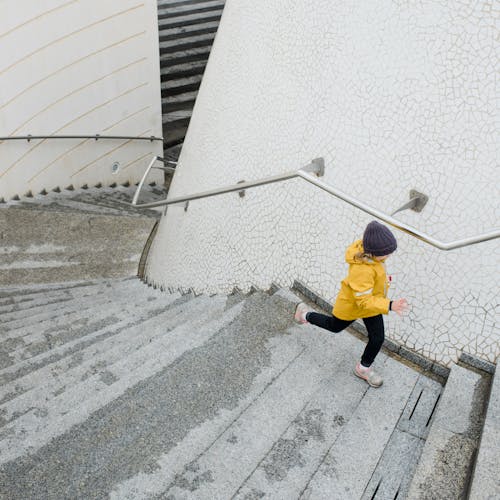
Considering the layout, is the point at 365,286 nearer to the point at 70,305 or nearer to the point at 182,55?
the point at 70,305

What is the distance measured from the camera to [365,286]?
266cm

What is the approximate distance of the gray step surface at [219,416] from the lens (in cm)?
231

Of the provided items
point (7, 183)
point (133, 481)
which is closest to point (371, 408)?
point (133, 481)

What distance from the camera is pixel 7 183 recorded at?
23.9 feet

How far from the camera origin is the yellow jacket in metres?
2.66

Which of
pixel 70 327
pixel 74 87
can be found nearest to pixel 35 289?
pixel 70 327

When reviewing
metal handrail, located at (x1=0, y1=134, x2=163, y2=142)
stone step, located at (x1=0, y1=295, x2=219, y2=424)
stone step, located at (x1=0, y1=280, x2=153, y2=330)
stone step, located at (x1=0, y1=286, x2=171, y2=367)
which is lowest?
stone step, located at (x1=0, y1=280, x2=153, y2=330)

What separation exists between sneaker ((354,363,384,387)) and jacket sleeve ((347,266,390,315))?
39 cm

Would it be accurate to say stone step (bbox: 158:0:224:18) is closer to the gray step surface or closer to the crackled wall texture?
the crackled wall texture

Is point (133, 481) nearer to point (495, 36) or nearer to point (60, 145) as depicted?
point (495, 36)

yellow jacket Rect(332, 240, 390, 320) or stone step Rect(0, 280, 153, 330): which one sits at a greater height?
yellow jacket Rect(332, 240, 390, 320)

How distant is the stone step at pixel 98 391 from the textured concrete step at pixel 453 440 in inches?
54.5

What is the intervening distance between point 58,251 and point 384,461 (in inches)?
194

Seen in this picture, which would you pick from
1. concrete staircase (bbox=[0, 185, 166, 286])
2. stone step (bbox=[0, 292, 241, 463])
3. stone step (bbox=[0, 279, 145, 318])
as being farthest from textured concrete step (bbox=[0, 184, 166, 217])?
stone step (bbox=[0, 292, 241, 463])
